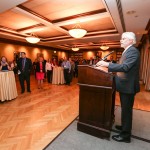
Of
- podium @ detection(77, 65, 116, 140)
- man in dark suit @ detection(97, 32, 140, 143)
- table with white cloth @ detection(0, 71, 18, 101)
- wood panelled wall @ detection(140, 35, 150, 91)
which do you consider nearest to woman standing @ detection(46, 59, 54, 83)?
table with white cloth @ detection(0, 71, 18, 101)

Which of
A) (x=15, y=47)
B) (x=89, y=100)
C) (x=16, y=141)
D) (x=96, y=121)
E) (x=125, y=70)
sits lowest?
(x=16, y=141)

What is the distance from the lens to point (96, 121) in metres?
2.21

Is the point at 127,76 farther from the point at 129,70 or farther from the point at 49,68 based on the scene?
the point at 49,68

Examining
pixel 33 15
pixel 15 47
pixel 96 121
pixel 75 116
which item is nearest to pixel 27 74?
pixel 33 15

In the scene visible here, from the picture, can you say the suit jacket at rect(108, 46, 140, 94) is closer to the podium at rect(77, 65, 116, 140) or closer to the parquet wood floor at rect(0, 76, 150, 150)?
Answer: the podium at rect(77, 65, 116, 140)

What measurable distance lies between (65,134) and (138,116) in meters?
1.87

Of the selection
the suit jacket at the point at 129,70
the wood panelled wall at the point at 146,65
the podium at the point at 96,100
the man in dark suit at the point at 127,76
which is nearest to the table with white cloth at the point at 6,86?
the podium at the point at 96,100

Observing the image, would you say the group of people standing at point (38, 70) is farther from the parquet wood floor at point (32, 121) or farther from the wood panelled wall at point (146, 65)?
the wood panelled wall at point (146, 65)

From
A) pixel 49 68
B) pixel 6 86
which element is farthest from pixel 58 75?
pixel 6 86

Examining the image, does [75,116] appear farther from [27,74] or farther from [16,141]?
[27,74]

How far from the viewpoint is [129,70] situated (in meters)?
1.89

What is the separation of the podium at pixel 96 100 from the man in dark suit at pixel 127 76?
15 centimetres

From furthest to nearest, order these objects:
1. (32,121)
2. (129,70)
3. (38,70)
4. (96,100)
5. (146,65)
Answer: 1. (146,65)
2. (38,70)
3. (32,121)
4. (96,100)
5. (129,70)

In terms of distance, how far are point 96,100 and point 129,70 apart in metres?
0.73
